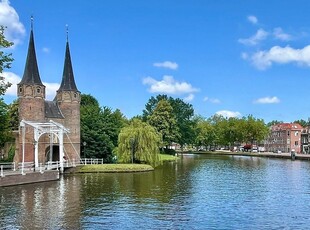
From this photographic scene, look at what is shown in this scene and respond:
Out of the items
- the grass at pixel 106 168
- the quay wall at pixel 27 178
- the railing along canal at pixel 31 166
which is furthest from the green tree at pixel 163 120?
the quay wall at pixel 27 178

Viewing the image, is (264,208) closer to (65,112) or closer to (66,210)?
(66,210)

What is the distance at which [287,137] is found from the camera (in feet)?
416

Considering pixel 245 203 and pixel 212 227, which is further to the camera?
pixel 245 203

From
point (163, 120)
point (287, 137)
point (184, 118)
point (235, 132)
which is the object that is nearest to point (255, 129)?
point (235, 132)

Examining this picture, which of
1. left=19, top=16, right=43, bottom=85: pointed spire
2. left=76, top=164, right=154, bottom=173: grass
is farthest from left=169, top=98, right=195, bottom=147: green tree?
left=19, top=16, right=43, bottom=85: pointed spire

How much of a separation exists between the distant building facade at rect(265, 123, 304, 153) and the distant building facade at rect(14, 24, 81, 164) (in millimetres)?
90945

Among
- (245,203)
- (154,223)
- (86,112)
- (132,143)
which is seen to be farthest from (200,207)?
(86,112)

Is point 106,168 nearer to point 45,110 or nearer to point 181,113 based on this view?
point 45,110

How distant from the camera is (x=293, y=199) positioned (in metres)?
25.6

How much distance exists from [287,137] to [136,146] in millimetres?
87773

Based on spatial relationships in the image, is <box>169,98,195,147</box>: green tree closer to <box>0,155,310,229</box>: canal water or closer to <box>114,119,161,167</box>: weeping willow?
<box>114,119,161,167</box>: weeping willow

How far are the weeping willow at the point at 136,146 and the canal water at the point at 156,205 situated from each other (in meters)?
16.8

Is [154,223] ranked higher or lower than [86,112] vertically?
lower

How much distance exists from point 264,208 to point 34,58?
35.2 metres
